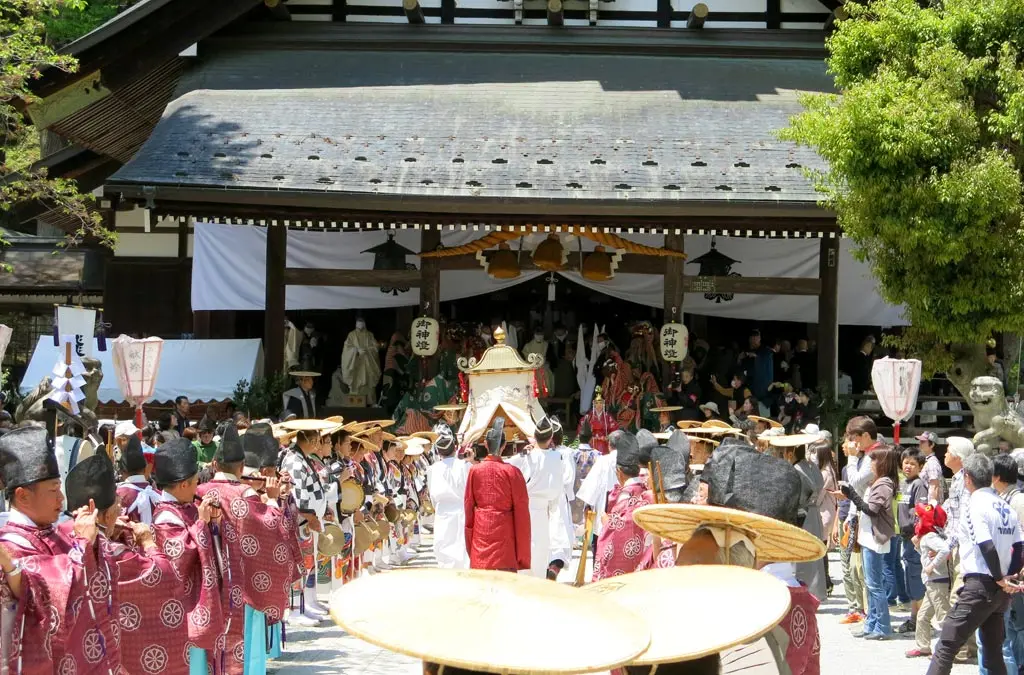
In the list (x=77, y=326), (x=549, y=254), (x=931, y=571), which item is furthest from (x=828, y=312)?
(x=77, y=326)

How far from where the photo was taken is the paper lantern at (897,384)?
1103cm

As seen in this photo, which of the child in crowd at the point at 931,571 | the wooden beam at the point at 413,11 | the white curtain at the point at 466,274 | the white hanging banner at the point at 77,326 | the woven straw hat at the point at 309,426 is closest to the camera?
the child in crowd at the point at 931,571

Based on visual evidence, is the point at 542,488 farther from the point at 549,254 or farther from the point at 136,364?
the point at 549,254

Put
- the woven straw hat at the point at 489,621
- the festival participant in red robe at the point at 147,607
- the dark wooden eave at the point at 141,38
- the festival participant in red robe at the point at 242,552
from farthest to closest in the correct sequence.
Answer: the dark wooden eave at the point at 141,38
the festival participant in red robe at the point at 242,552
the festival participant in red robe at the point at 147,607
the woven straw hat at the point at 489,621

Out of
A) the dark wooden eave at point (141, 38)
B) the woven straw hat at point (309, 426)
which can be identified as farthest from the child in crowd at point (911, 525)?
the dark wooden eave at point (141, 38)

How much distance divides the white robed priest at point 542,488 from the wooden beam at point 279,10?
399 inches

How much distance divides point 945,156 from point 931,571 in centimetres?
539

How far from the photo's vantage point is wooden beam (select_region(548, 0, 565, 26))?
17.3 meters

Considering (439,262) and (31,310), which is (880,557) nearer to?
(439,262)

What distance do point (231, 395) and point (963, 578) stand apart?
10.8m

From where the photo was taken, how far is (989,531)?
6.52m

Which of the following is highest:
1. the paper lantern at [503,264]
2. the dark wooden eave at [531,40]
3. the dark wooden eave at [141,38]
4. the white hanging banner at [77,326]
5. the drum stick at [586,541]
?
the dark wooden eave at [531,40]

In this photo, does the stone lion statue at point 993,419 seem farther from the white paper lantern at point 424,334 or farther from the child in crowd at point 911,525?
the white paper lantern at point 424,334

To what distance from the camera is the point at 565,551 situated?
9.77 m
